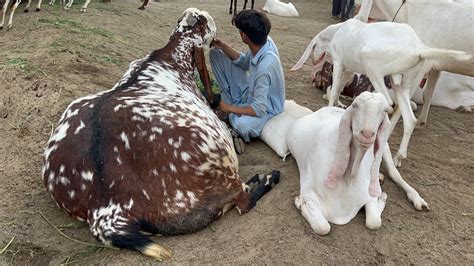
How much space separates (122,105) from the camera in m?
3.37

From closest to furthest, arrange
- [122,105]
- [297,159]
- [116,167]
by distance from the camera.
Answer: [116,167], [122,105], [297,159]

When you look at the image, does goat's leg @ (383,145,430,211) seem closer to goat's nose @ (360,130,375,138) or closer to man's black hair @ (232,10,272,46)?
goat's nose @ (360,130,375,138)

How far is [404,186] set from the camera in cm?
371

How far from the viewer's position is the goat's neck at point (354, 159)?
3.00 meters

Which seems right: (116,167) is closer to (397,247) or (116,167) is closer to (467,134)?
(397,247)

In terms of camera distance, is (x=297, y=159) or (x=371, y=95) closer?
(x=371, y=95)

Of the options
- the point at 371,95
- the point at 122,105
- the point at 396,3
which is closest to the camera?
the point at 371,95

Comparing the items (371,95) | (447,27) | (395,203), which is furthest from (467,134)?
(371,95)

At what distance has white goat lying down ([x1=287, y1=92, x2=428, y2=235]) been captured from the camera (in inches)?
113

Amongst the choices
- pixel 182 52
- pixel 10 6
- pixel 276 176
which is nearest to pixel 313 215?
pixel 276 176

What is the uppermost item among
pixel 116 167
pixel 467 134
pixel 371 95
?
pixel 371 95

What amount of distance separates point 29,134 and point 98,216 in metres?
1.55

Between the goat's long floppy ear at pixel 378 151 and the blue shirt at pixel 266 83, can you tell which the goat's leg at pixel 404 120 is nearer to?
the blue shirt at pixel 266 83

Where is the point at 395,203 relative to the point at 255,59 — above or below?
below
